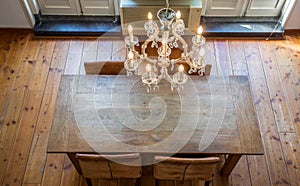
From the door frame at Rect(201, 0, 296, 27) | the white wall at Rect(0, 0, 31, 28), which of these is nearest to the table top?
the door frame at Rect(201, 0, 296, 27)

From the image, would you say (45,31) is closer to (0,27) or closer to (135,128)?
(0,27)

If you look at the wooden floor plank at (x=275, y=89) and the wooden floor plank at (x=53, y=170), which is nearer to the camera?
the wooden floor plank at (x=53, y=170)

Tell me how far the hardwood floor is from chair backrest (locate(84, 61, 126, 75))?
858 mm

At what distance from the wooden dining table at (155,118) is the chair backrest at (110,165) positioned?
73 mm

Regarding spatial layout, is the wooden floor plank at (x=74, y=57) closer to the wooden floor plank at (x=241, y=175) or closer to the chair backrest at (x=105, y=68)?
the chair backrest at (x=105, y=68)

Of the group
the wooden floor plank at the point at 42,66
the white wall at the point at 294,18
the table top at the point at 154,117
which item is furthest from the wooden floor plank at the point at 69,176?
the white wall at the point at 294,18

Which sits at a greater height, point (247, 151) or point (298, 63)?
point (247, 151)

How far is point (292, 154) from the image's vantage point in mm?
3023

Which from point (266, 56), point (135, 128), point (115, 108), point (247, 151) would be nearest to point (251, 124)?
point (247, 151)

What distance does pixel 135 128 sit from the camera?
234 centimetres

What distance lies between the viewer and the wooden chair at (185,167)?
83.7 inches

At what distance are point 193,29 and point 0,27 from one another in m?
2.45

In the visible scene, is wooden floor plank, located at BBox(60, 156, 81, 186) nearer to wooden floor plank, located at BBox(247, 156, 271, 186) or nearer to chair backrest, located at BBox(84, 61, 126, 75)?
chair backrest, located at BBox(84, 61, 126, 75)

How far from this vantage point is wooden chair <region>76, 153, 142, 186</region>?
2150mm
